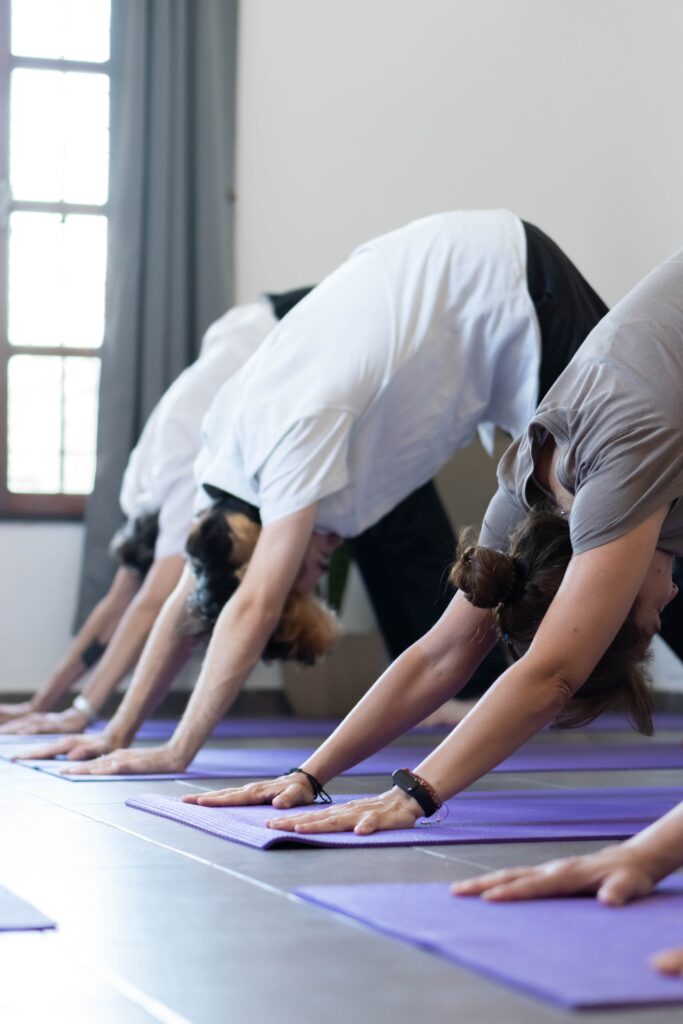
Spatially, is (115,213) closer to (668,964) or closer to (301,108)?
(301,108)

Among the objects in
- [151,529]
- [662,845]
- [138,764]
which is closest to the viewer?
[662,845]

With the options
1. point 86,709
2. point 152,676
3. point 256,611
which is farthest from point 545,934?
point 86,709

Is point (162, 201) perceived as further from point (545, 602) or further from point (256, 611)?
point (545, 602)

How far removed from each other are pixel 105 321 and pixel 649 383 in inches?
165

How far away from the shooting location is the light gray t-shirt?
6.20ft

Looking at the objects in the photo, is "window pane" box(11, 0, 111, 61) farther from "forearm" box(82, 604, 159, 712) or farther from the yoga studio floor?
the yoga studio floor

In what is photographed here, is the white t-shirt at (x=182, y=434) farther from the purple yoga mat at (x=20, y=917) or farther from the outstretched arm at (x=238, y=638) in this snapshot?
the purple yoga mat at (x=20, y=917)

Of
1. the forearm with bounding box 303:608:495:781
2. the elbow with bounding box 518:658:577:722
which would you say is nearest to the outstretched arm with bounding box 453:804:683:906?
the elbow with bounding box 518:658:577:722

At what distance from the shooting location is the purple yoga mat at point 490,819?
6.50 feet

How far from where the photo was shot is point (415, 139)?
627cm

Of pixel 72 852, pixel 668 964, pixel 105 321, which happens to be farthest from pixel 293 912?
pixel 105 321

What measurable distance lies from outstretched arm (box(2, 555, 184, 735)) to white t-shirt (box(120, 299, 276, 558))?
0.06 meters

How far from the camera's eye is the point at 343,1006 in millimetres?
1153

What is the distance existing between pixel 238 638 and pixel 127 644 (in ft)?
5.48
